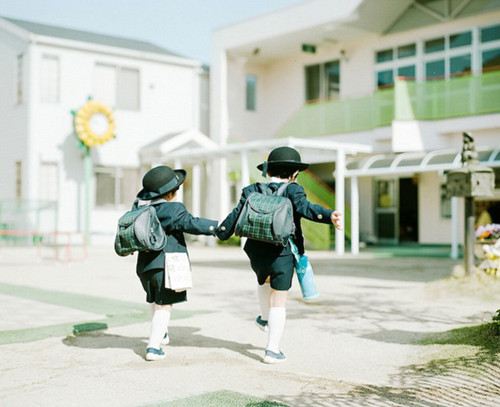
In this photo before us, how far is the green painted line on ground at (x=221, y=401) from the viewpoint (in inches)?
157

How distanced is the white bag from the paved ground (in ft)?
1.96

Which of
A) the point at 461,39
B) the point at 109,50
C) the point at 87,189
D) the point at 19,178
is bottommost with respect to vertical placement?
the point at 87,189

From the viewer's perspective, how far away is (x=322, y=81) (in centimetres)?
2466

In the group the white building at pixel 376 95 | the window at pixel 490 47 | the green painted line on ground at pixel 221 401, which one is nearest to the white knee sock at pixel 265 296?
the green painted line on ground at pixel 221 401

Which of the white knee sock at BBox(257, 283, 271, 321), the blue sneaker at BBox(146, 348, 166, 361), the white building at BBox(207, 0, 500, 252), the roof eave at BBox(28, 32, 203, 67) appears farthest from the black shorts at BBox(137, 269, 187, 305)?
the roof eave at BBox(28, 32, 203, 67)

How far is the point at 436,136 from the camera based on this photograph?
19.4 meters

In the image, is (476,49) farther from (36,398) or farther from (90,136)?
(36,398)

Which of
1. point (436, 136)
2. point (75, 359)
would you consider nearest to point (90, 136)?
point (436, 136)

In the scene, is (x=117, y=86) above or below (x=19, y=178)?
above

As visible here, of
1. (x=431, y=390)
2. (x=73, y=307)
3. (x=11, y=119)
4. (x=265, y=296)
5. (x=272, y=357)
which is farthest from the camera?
(x=11, y=119)

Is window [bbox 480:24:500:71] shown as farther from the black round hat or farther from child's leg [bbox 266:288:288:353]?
child's leg [bbox 266:288:288:353]

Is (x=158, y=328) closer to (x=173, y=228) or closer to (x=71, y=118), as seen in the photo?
(x=173, y=228)

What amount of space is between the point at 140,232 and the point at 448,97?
51.2ft

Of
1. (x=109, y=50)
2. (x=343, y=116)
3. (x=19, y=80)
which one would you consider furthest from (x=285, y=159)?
(x=19, y=80)
